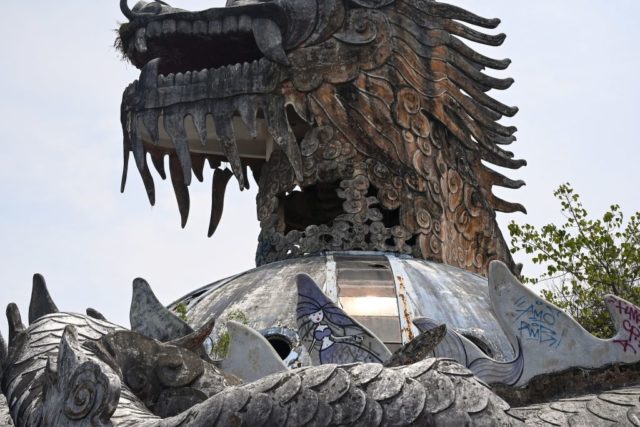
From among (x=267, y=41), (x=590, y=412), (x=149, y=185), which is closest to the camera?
(x=590, y=412)

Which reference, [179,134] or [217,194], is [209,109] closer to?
[179,134]

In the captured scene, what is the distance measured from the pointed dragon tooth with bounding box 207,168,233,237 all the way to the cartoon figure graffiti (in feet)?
29.6

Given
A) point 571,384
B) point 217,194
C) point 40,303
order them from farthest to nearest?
point 217,194, point 571,384, point 40,303

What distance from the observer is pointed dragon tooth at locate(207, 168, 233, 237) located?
2089cm

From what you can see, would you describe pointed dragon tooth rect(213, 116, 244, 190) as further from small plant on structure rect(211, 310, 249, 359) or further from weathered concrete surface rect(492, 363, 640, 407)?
weathered concrete surface rect(492, 363, 640, 407)

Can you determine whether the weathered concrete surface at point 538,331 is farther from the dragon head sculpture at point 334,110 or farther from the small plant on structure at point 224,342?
the dragon head sculpture at point 334,110

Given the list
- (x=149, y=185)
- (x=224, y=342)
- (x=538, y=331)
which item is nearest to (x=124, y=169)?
(x=149, y=185)

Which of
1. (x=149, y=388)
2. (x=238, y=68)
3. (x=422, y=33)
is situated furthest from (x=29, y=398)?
(x=422, y=33)

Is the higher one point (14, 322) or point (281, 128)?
point (281, 128)

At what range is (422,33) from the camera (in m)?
19.6

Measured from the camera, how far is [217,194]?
20969mm

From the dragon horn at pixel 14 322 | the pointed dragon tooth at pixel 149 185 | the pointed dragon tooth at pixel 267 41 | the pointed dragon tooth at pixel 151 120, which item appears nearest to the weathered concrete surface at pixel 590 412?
the dragon horn at pixel 14 322

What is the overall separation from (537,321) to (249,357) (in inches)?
89.7

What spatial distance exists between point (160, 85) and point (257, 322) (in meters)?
3.73
